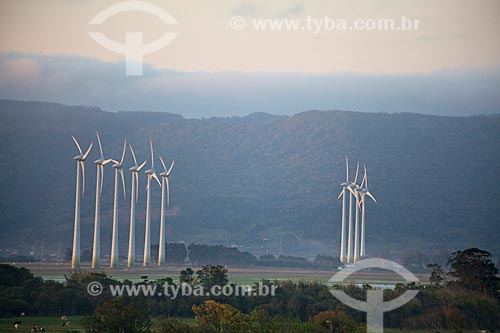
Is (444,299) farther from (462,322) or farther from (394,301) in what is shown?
(462,322)

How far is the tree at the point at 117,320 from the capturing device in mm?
77562

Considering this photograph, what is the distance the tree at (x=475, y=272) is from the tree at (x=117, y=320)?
41.6m

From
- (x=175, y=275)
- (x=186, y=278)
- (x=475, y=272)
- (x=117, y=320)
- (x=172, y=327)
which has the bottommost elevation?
(x=172, y=327)

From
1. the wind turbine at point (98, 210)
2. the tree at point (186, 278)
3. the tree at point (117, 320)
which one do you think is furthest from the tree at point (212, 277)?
the wind turbine at point (98, 210)

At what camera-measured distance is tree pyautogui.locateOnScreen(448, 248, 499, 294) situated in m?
110

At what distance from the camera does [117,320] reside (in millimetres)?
78125

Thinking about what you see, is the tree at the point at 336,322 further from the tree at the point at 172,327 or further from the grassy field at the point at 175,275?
the grassy field at the point at 175,275

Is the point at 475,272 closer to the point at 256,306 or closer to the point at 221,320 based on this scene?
the point at 256,306

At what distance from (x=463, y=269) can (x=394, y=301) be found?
18.2m

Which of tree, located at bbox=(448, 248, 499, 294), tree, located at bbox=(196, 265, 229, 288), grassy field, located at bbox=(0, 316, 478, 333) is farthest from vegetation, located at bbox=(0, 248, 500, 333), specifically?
grassy field, located at bbox=(0, 316, 478, 333)

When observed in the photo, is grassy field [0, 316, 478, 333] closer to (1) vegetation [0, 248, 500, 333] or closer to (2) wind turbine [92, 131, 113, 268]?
(1) vegetation [0, 248, 500, 333]

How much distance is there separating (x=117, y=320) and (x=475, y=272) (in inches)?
1872

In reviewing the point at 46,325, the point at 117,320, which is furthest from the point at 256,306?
the point at 117,320

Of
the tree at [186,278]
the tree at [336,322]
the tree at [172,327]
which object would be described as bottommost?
the tree at [172,327]
